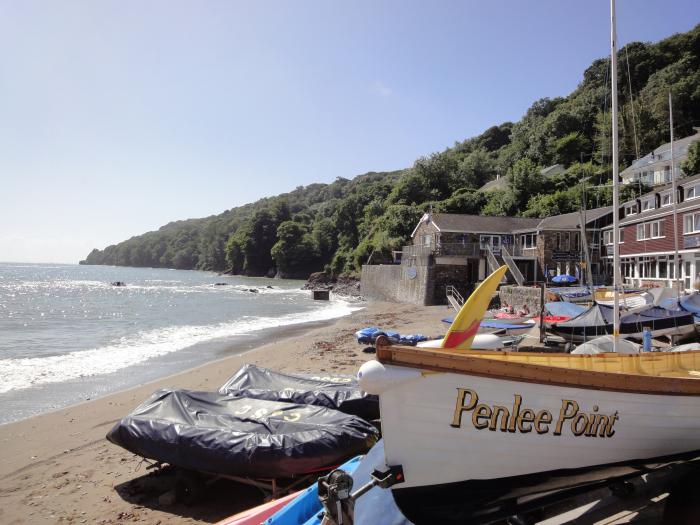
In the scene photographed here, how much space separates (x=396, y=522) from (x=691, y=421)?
411 centimetres

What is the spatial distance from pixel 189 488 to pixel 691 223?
31.2 m

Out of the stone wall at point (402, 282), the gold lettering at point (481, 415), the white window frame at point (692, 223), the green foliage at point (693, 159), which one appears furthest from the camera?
the green foliage at point (693, 159)

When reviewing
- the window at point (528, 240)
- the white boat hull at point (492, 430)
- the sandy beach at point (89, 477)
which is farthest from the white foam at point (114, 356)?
the window at point (528, 240)

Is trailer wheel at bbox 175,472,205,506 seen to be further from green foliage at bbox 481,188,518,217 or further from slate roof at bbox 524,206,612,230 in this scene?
green foliage at bbox 481,188,518,217

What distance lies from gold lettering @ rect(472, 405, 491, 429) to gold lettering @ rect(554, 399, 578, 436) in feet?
2.88

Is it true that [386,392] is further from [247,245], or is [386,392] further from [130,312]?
[247,245]

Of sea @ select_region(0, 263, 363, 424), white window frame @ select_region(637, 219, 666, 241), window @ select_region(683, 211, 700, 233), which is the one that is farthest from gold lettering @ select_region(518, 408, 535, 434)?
white window frame @ select_region(637, 219, 666, 241)

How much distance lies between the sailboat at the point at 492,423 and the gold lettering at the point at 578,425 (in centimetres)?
1

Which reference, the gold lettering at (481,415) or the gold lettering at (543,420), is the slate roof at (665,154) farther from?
the gold lettering at (481,415)

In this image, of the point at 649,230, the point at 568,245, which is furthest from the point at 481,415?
the point at 568,245

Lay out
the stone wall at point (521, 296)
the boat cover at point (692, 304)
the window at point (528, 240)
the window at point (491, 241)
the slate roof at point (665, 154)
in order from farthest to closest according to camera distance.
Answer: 1. the slate roof at point (665, 154)
2. the window at point (491, 241)
3. the window at point (528, 240)
4. the stone wall at point (521, 296)
5. the boat cover at point (692, 304)

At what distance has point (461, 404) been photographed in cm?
521

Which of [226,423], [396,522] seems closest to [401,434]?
[396,522]

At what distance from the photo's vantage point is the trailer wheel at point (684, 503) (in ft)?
16.4
